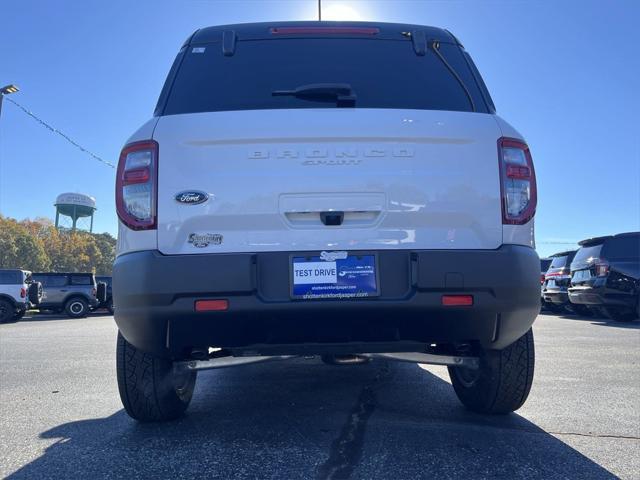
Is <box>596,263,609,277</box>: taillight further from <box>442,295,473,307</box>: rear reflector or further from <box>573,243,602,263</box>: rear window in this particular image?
<box>442,295,473,307</box>: rear reflector

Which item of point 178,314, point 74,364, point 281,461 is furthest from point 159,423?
point 74,364

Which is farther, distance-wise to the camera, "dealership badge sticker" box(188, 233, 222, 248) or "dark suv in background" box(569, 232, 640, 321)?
"dark suv in background" box(569, 232, 640, 321)

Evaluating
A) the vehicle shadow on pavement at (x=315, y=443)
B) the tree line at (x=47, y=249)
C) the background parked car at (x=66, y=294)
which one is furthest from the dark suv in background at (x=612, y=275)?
the tree line at (x=47, y=249)

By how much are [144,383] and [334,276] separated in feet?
4.52

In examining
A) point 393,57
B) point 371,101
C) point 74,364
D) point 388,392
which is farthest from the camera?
point 74,364

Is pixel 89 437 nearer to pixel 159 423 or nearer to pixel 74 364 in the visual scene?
pixel 159 423

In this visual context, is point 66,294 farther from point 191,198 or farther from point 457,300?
point 457,300

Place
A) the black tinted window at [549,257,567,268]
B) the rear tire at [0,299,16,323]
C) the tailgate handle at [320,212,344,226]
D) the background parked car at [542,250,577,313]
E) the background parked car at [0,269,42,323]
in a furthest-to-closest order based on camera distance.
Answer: the background parked car at [0,269,42,323] → the rear tire at [0,299,16,323] → the black tinted window at [549,257,567,268] → the background parked car at [542,250,577,313] → the tailgate handle at [320,212,344,226]

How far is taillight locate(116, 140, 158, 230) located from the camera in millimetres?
2270

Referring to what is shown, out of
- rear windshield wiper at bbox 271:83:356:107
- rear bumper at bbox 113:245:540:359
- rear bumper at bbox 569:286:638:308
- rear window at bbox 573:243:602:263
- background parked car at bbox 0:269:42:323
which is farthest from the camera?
background parked car at bbox 0:269:42:323

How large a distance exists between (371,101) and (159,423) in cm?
225

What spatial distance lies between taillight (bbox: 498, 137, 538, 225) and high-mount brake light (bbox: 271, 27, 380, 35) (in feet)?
3.48

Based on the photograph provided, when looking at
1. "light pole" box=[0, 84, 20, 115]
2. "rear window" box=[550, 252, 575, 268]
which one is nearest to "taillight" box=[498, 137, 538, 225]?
"rear window" box=[550, 252, 575, 268]

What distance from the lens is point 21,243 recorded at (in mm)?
72500
